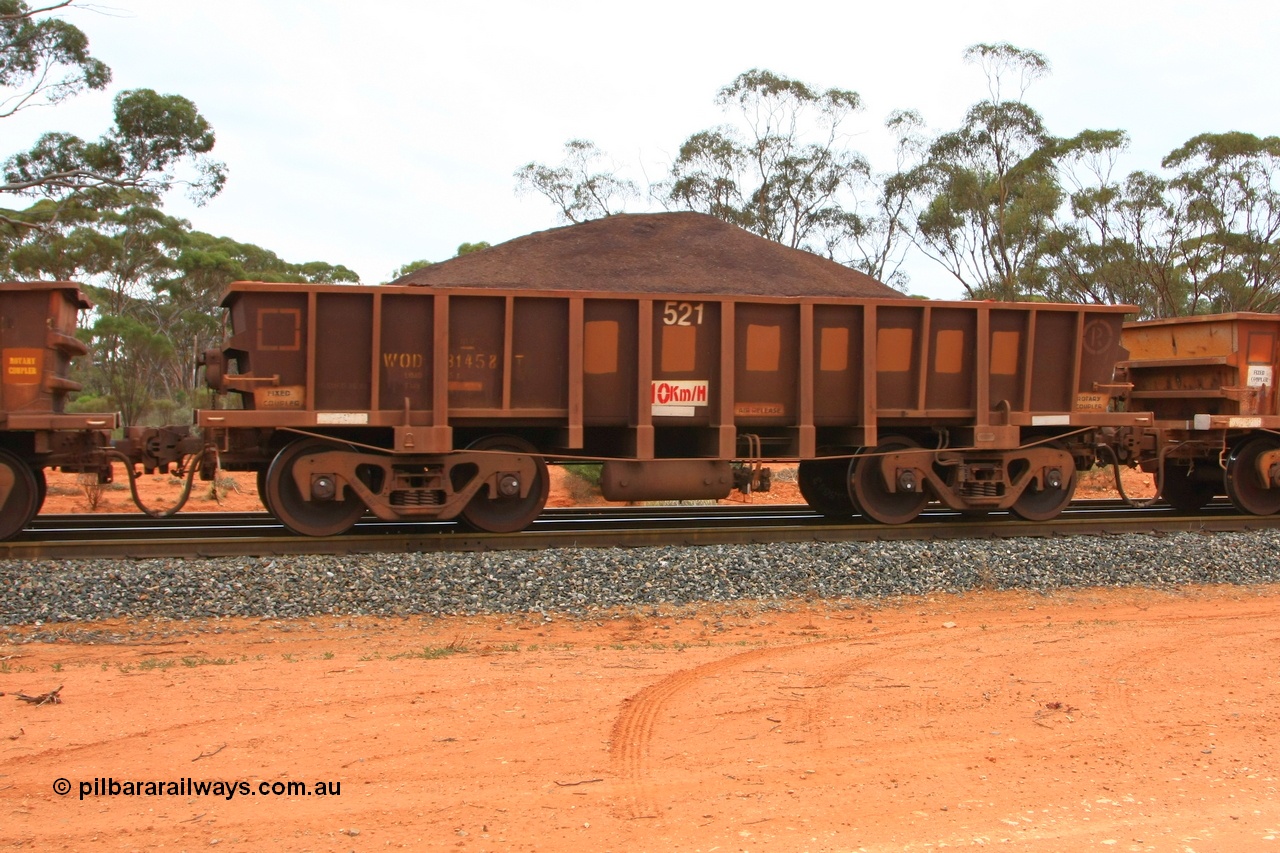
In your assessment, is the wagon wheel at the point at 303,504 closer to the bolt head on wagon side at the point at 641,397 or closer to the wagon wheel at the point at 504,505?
the bolt head on wagon side at the point at 641,397

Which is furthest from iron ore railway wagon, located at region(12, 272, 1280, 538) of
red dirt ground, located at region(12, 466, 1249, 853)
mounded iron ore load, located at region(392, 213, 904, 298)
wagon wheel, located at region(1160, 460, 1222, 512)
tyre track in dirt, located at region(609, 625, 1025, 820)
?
mounded iron ore load, located at region(392, 213, 904, 298)

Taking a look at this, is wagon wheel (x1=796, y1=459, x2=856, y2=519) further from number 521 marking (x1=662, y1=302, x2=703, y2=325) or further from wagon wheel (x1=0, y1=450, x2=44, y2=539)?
wagon wheel (x1=0, y1=450, x2=44, y2=539)

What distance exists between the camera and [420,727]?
5125 mm

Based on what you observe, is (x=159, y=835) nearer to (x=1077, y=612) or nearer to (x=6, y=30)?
(x=1077, y=612)

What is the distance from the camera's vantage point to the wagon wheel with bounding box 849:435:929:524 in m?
11.1

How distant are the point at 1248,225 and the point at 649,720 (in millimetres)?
39201

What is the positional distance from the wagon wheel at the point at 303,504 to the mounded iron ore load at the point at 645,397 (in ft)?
0.07

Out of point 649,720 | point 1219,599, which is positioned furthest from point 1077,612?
point 649,720

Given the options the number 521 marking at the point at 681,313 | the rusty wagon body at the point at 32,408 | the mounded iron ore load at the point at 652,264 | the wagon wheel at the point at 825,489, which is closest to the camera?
the rusty wagon body at the point at 32,408

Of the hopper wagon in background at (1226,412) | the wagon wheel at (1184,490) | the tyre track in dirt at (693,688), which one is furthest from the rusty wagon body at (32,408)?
the wagon wheel at (1184,490)

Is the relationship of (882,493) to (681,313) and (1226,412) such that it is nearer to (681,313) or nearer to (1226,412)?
(681,313)

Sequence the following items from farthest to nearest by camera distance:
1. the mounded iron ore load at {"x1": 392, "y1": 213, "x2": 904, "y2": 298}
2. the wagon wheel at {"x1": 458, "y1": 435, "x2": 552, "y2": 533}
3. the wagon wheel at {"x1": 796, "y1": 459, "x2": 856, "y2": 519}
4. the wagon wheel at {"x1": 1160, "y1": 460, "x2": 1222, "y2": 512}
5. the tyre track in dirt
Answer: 1. the mounded iron ore load at {"x1": 392, "y1": 213, "x2": 904, "y2": 298}
2. the wagon wheel at {"x1": 1160, "y1": 460, "x2": 1222, "y2": 512}
3. the wagon wheel at {"x1": 796, "y1": 459, "x2": 856, "y2": 519}
4. the wagon wheel at {"x1": 458, "y1": 435, "x2": 552, "y2": 533}
5. the tyre track in dirt

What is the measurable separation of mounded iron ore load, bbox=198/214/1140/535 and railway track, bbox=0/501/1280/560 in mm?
375

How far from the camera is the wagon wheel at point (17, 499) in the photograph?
9203 mm
